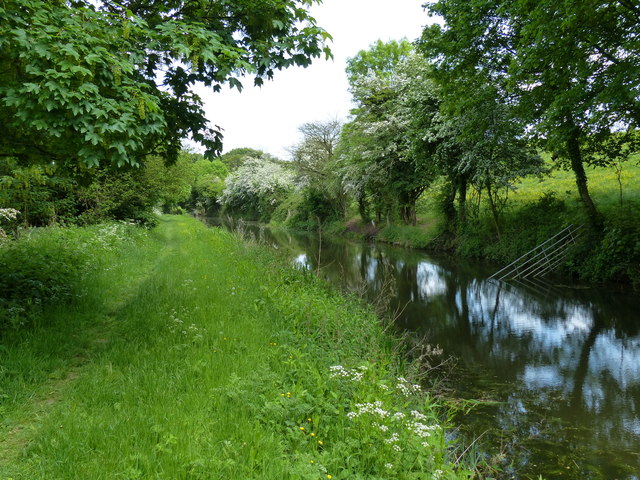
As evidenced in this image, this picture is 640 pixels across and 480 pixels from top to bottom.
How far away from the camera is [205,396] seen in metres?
4.00

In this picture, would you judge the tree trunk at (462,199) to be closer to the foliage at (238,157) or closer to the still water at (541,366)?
the still water at (541,366)

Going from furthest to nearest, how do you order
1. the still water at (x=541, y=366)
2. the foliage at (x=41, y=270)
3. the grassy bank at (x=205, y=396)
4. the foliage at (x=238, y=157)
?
1. the foliage at (x=238, y=157)
2. the foliage at (x=41, y=270)
3. the still water at (x=541, y=366)
4. the grassy bank at (x=205, y=396)

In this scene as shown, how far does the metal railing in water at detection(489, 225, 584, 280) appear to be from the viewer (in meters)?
15.5

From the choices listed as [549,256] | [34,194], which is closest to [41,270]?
[34,194]

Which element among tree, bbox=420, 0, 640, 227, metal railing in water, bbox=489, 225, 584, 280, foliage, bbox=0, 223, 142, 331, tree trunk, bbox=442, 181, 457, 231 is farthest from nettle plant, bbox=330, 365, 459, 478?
tree trunk, bbox=442, 181, 457, 231

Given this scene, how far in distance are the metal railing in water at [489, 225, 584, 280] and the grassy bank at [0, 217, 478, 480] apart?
423 inches

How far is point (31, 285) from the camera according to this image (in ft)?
22.3

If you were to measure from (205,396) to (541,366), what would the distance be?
21.9 feet

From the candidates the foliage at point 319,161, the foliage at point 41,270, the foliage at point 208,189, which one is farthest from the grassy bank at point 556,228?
the foliage at point 208,189

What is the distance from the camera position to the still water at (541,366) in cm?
492

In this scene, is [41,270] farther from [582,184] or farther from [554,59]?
[582,184]

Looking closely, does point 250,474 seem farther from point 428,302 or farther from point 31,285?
point 428,302

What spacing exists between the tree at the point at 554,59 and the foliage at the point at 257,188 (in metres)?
34.2

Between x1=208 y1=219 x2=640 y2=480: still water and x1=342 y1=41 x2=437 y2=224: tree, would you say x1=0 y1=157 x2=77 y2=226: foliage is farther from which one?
x1=342 y1=41 x2=437 y2=224: tree
